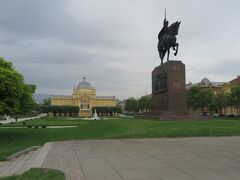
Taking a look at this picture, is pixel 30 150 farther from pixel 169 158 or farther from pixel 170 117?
pixel 170 117

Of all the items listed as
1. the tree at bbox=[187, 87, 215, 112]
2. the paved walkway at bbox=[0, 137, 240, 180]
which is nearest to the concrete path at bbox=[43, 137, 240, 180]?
the paved walkway at bbox=[0, 137, 240, 180]

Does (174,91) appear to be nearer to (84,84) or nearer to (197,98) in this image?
(197,98)

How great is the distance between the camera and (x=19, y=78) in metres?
29.7

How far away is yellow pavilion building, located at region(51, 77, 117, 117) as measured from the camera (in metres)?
149

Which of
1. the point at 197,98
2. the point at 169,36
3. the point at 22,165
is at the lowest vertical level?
the point at 22,165

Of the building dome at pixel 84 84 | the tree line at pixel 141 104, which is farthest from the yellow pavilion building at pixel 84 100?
the tree line at pixel 141 104

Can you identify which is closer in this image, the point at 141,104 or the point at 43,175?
the point at 43,175

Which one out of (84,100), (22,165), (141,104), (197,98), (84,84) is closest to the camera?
(22,165)

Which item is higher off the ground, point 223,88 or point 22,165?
point 223,88

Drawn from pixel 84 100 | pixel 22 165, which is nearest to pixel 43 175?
pixel 22 165

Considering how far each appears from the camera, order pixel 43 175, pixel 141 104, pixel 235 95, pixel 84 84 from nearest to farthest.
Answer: pixel 43 175 → pixel 235 95 → pixel 141 104 → pixel 84 84

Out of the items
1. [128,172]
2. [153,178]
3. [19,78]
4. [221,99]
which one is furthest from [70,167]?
[221,99]

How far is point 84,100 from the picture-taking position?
15150 centimetres

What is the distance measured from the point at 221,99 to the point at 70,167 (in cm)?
8728
